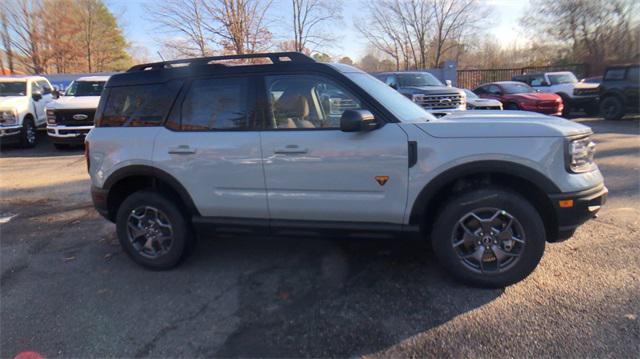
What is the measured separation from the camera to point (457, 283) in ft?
11.5

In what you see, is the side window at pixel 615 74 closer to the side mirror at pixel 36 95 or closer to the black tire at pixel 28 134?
the side mirror at pixel 36 95

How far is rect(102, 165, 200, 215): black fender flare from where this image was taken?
12.7 ft

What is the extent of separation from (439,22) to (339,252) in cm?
4234

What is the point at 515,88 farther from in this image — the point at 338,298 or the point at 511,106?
the point at 338,298

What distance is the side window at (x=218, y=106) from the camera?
12.2 ft

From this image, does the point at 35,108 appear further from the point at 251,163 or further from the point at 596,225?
the point at 596,225

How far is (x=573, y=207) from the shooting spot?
3168 mm

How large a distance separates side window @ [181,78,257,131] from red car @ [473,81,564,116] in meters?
12.6

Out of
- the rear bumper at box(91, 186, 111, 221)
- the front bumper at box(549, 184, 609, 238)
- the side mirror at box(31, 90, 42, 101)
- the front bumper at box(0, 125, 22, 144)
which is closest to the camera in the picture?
the front bumper at box(549, 184, 609, 238)

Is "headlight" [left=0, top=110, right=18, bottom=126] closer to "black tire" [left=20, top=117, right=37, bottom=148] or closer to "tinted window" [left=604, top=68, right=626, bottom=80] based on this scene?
"black tire" [left=20, top=117, right=37, bottom=148]

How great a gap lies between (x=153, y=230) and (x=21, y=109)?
11019mm

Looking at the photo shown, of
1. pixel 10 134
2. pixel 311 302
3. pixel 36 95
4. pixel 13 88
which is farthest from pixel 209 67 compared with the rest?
pixel 13 88

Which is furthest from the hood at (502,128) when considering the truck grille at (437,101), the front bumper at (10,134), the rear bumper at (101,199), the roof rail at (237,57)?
the front bumper at (10,134)

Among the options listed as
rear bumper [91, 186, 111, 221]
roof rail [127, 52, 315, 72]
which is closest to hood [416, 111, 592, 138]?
roof rail [127, 52, 315, 72]
